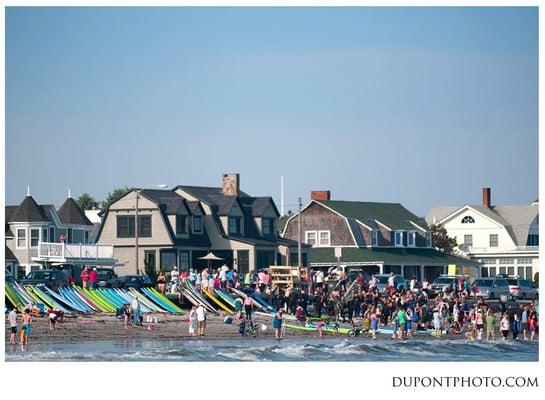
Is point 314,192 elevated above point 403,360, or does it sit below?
above

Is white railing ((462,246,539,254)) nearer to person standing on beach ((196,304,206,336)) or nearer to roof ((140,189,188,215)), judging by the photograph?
roof ((140,189,188,215))

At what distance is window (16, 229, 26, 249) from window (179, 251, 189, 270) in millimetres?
9557

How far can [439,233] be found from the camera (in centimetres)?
11462

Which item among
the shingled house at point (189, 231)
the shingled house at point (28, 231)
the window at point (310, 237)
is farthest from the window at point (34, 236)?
the window at point (310, 237)

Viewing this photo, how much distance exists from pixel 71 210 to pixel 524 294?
29.5 meters

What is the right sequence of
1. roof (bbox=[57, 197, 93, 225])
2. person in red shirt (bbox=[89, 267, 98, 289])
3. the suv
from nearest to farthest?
person in red shirt (bbox=[89, 267, 98, 289]) < the suv < roof (bbox=[57, 197, 93, 225])

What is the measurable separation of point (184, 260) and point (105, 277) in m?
18.0

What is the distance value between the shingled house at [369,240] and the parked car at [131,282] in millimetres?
30120

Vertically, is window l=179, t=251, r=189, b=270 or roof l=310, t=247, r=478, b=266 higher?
roof l=310, t=247, r=478, b=266

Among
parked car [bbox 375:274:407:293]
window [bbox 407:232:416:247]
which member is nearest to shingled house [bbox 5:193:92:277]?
parked car [bbox 375:274:407:293]

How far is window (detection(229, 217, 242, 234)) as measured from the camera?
94188mm

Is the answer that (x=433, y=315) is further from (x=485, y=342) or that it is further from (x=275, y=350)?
(x=275, y=350)
